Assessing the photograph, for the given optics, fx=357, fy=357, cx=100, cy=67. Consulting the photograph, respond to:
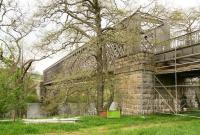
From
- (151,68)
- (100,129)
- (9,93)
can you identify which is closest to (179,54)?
(151,68)

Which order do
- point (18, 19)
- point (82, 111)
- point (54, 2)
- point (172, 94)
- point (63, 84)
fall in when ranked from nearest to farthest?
point (54, 2)
point (172, 94)
point (63, 84)
point (82, 111)
point (18, 19)

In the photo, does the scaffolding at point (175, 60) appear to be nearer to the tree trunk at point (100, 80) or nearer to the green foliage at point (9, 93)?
the tree trunk at point (100, 80)

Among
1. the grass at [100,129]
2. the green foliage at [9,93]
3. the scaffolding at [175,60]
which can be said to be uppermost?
the scaffolding at [175,60]

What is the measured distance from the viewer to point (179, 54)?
20109mm

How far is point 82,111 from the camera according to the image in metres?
26.9

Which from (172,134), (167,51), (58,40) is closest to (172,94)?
(167,51)

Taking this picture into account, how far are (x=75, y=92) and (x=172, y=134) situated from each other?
13.2m

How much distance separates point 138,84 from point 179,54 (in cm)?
300

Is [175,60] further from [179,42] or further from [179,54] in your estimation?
A: [179,42]

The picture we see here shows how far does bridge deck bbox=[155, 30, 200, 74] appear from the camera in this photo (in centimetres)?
1875

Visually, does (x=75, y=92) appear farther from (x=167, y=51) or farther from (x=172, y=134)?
(x=172, y=134)

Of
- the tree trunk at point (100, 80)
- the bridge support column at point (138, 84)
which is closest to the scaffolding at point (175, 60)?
the bridge support column at point (138, 84)

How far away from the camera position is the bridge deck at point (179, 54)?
18.8 m

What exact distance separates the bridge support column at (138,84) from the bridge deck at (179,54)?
0.70 metres
